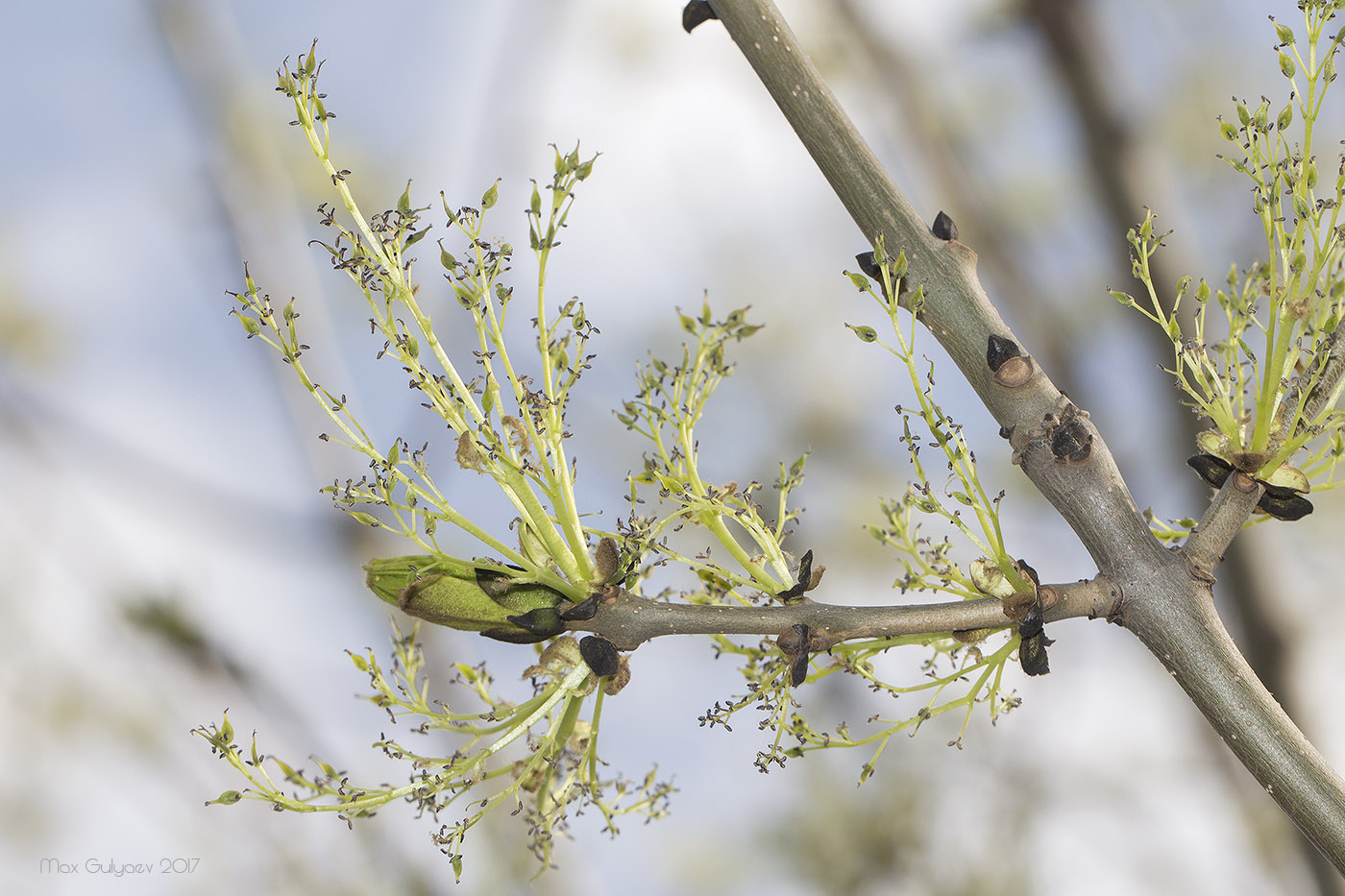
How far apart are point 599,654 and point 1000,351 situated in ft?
1.60

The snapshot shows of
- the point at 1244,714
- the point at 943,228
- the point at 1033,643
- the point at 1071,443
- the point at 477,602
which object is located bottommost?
the point at 1244,714

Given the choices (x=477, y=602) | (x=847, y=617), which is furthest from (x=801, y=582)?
(x=477, y=602)

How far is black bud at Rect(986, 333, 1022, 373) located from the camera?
896mm

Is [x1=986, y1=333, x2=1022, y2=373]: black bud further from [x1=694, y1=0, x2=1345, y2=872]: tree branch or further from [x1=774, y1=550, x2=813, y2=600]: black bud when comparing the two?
[x1=774, y1=550, x2=813, y2=600]: black bud

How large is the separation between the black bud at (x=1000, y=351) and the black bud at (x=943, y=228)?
0.40 feet

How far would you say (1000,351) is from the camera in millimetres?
896

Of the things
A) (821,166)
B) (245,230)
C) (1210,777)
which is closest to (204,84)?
(245,230)

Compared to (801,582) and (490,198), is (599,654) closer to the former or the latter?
(801,582)

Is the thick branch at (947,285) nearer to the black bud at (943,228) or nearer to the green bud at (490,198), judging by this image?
the black bud at (943,228)

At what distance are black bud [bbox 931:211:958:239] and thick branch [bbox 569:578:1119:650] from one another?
363mm

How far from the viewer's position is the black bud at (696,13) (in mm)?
966

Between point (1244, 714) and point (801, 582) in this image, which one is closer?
point (1244, 714)

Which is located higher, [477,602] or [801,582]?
[477,602]

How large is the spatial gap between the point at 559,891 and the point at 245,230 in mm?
2395
